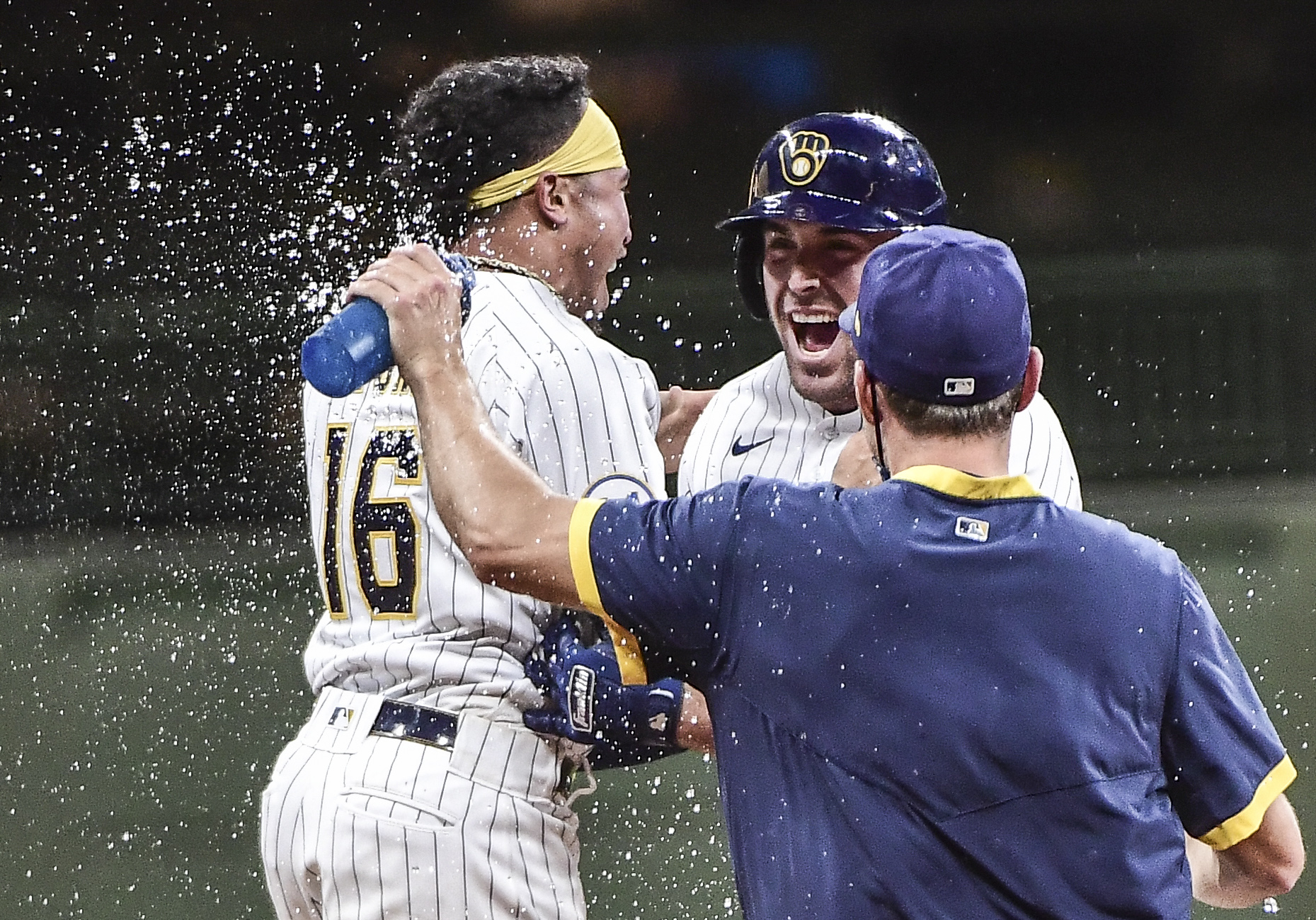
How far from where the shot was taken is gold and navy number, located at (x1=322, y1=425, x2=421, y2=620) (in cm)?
220

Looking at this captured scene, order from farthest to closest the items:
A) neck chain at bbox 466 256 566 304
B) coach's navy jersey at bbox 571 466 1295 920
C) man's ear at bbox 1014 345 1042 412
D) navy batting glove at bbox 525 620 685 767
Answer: neck chain at bbox 466 256 566 304 → navy batting glove at bbox 525 620 685 767 → man's ear at bbox 1014 345 1042 412 → coach's navy jersey at bbox 571 466 1295 920

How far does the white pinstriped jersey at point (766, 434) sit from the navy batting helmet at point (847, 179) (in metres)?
0.29

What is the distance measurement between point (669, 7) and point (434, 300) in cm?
1107

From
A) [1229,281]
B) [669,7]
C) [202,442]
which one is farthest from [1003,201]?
[202,442]

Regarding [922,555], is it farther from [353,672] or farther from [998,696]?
[353,672]

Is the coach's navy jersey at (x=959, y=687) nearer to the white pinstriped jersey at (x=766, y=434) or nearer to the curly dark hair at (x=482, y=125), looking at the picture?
the white pinstriped jersey at (x=766, y=434)

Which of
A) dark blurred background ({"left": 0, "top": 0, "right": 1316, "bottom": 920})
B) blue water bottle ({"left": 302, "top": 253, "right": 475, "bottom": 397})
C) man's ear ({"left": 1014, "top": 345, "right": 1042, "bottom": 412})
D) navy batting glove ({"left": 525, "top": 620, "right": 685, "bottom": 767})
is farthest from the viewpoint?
dark blurred background ({"left": 0, "top": 0, "right": 1316, "bottom": 920})

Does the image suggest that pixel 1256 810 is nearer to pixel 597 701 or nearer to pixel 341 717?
pixel 597 701

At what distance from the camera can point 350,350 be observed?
6.14ft

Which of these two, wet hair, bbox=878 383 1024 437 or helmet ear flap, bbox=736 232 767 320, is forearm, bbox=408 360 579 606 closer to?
wet hair, bbox=878 383 1024 437

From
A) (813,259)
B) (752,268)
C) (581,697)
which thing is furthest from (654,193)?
(581,697)

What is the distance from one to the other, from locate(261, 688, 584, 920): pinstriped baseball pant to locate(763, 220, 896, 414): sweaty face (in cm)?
76

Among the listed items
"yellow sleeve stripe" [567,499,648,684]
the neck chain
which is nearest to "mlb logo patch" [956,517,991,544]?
"yellow sleeve stripe" [567,499,648,684]

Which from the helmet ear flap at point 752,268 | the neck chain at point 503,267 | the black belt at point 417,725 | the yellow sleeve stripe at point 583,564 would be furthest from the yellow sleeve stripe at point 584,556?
the helmet ear flap at point 752,268
